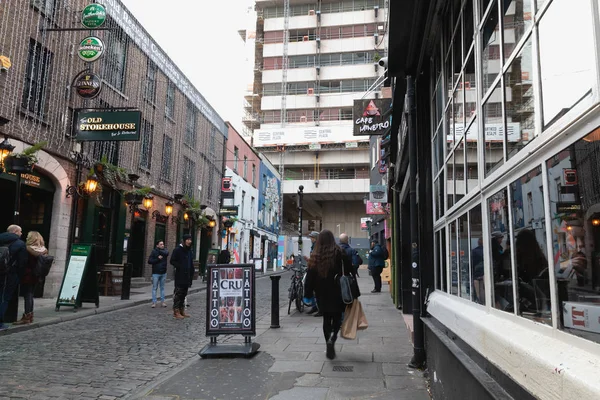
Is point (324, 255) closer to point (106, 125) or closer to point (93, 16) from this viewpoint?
point (106, 125)

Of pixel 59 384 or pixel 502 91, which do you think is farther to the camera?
pixel 59 384

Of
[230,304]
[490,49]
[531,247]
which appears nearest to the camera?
[531,247]

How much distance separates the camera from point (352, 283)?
6039 mm

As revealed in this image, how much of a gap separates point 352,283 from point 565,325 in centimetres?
449

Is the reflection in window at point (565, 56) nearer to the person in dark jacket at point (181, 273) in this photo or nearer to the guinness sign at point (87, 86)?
the person in dark jacket at point (181, 273)

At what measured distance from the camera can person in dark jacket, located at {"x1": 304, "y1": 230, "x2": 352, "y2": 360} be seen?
19.4 feet

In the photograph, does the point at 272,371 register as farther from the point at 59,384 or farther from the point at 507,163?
the point at 507,163

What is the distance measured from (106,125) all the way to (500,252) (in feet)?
42.8

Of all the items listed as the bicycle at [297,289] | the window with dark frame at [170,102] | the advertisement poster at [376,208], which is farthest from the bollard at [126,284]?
the advertisement poster at [376,208]

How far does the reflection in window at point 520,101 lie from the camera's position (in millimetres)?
1912

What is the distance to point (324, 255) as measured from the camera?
6.06 metres

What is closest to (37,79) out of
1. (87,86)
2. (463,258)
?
(87,86)

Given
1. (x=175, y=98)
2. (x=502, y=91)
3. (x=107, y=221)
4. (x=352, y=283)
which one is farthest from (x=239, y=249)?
(x=502, y=91)

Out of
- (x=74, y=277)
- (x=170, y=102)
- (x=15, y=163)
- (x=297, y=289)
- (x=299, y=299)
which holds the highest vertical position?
(x=170, y=102)
